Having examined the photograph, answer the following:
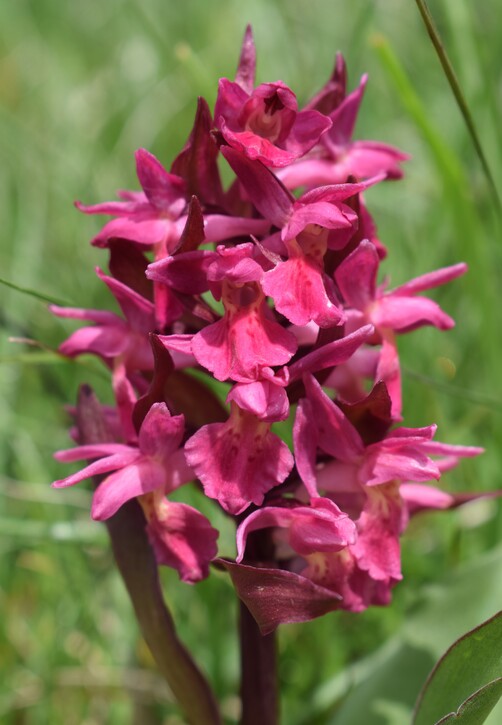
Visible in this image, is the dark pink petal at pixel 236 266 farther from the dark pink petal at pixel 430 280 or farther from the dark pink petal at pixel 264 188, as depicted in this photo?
the dark pink petal at pixel 430 280

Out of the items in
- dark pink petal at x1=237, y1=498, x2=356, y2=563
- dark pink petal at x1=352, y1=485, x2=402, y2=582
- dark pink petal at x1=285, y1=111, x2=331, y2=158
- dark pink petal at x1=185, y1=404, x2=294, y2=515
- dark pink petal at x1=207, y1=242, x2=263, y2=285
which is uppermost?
dark pink petal at x1=285, y1=111, x2=331, y2=158

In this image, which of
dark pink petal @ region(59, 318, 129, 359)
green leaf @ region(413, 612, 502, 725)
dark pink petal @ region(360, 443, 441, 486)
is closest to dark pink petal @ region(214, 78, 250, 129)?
dark pink petal @ region(59, 318, 129, 359)

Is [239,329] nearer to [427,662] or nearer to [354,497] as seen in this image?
[354,497]

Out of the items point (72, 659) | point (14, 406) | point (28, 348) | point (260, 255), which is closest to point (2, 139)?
point (28, 348)

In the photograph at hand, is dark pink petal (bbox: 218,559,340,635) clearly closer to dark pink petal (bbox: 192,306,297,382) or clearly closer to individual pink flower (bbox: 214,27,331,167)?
dark pink petal (bbox: 192,306,297,382)

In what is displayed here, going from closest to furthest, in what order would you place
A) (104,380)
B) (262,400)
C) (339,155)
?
1. (262,400)
2. (339,155)
3. (104,380)

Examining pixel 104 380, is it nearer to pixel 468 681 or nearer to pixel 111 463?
pixel 111 463

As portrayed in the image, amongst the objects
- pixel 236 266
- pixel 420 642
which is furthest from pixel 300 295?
pixel 420 642

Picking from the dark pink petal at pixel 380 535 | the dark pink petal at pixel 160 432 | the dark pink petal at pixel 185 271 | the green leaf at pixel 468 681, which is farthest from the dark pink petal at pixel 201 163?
the green leaf at pixel 468 681
